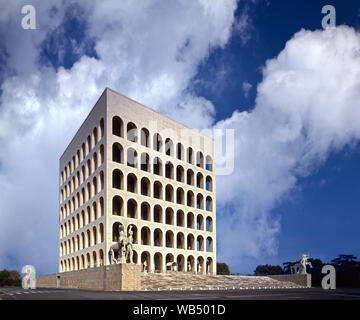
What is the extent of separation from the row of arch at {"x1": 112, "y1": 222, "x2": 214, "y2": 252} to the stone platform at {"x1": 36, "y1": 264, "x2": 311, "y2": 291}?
5.95 meters

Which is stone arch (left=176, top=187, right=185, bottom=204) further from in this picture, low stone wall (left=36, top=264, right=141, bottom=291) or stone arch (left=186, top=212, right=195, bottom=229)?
low stone wall (left=36, top=264, right=141, bottom=291)

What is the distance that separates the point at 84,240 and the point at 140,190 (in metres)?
10.6

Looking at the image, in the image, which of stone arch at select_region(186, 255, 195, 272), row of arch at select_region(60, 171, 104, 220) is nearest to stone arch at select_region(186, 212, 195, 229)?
stone arch at select_region(186, 255, 195, 272)

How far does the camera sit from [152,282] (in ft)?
114

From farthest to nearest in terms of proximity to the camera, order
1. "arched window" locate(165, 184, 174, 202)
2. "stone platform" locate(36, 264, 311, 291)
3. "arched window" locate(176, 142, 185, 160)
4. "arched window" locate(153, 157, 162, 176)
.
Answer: "arched window" locate(176, 142, 185, 160)
"arched window" locate(165, 184, 174, 202)
"arched window" locate(153, 157, 162, 176)
"stone platform" locate(36, 264, 311, 291)

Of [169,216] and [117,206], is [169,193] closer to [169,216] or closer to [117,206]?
[169,216]

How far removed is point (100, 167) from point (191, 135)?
16638mm

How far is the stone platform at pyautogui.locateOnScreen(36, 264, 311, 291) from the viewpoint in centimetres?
3062

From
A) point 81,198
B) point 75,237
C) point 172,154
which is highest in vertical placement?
point 172,154

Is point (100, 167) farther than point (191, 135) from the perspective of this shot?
No

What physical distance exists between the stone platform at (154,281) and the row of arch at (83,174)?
12.1 metres

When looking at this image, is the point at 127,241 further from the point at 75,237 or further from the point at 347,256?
the point at 347,256
